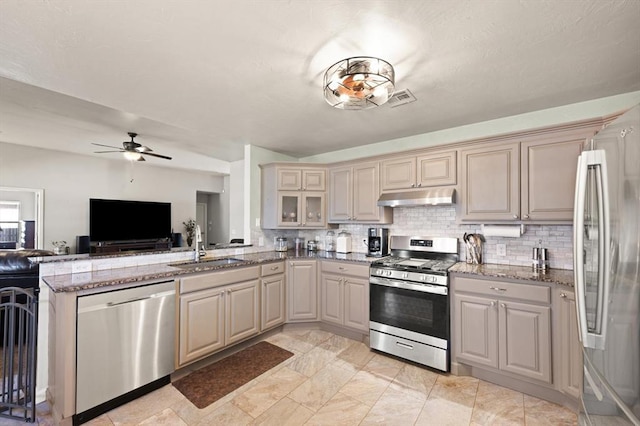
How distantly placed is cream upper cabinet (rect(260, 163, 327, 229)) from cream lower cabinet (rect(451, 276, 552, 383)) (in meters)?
1.97

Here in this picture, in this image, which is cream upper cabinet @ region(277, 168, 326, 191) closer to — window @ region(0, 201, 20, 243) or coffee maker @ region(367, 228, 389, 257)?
coffee maker @ region(367, 228, 389, 257)

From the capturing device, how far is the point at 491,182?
2.65 meters

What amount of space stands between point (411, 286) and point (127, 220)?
6339 mm

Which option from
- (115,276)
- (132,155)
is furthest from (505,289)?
(132,155)

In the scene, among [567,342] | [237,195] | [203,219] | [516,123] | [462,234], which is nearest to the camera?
[567,342]

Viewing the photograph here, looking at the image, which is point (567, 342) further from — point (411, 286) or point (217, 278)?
point (217, 278)

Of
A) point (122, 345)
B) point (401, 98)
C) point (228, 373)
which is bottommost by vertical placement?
point (228, 373)

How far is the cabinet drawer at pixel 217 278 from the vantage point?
246 cm

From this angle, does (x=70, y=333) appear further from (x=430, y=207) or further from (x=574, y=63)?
(x=574, y=63)

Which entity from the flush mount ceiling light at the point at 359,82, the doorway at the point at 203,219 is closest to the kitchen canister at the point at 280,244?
the flush mount ceiling light at the point at 359,82

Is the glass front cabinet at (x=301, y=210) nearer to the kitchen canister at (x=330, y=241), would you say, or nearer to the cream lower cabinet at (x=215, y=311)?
the kitchen canister at (x=330, y=241)

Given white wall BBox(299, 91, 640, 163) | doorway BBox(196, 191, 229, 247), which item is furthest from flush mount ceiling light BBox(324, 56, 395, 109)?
doorway BBox(196, 191, 229, 247)

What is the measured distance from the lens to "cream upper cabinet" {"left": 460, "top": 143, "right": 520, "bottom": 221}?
253 cm

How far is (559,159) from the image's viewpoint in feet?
7.66
